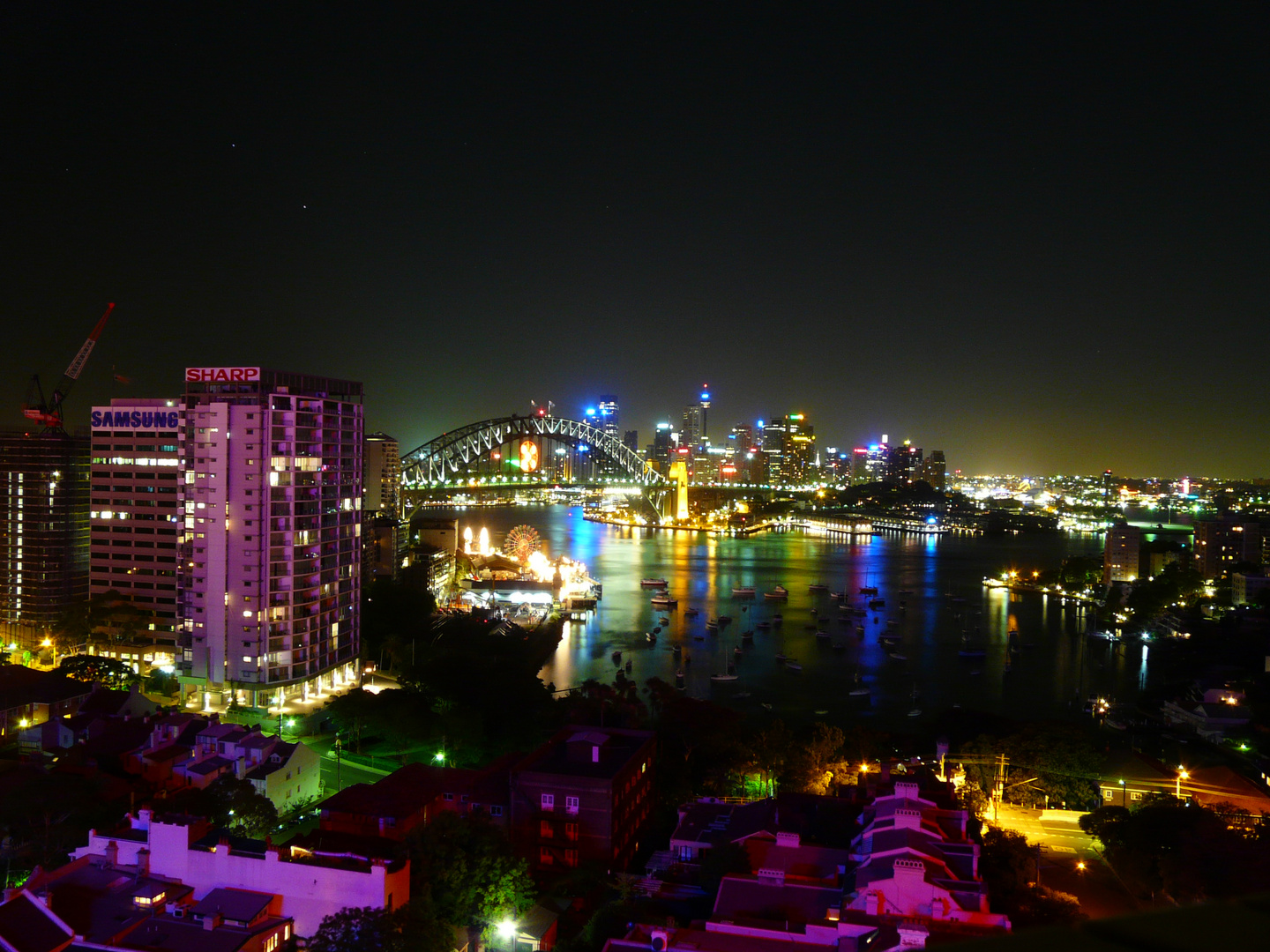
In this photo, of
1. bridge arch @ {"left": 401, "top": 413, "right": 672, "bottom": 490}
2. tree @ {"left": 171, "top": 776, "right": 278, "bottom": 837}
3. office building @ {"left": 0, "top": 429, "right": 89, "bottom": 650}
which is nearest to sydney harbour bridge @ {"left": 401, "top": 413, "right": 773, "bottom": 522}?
bridge arch @ {"left": 401, "top": 413, "right": 672, "bottom": 490}

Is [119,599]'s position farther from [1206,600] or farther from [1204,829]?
[1206,600]

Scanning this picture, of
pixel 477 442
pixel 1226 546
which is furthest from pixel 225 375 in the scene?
pixel 1226 546

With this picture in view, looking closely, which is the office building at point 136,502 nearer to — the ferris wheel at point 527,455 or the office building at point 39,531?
the office building at point 39,531

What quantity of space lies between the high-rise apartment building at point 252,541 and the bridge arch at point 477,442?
44.9 ft

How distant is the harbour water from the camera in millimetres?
10133

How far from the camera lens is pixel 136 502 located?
9.58 metres

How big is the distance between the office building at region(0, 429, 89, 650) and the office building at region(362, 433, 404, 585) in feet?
10.4

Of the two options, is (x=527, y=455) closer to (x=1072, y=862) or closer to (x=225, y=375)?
(x=225, y=375)

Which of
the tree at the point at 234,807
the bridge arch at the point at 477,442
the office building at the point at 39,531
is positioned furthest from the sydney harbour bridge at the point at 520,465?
the tree at the point at 234,807

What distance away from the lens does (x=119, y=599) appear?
9094 millimetres

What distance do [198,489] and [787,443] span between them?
46.3 m

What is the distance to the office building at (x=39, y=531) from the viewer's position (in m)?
10.4

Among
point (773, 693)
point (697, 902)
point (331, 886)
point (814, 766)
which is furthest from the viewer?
point (773, 693)

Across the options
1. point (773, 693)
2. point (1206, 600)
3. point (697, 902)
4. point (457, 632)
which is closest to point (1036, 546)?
point (1206, 600)
